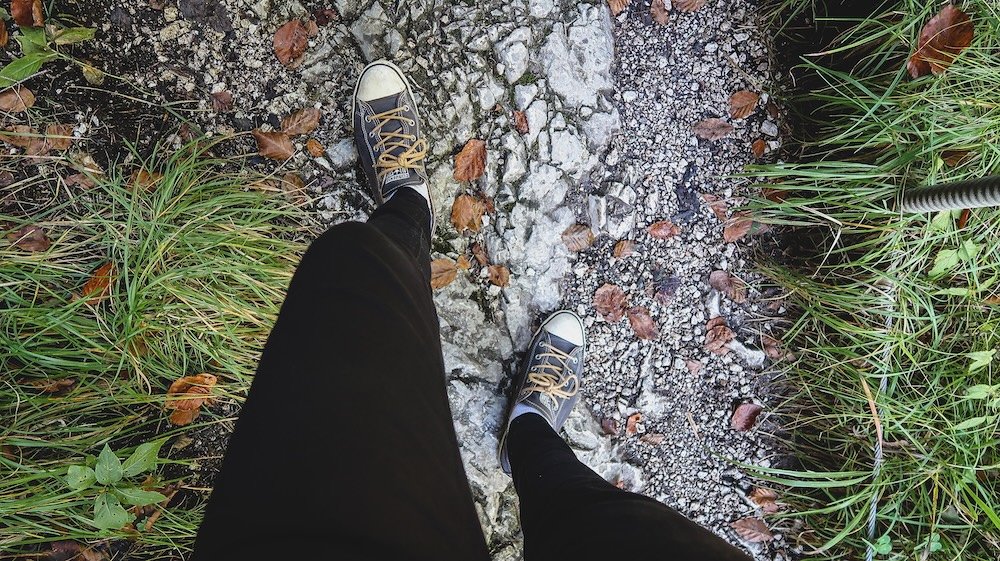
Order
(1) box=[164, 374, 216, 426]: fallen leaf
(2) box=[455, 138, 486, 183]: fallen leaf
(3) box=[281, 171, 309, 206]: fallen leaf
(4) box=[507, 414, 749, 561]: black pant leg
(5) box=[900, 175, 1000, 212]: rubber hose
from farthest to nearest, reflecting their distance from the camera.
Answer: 1. (2) box=[455, 138, 486, 183]: fallen leaf
2. (3) box=[281, 171, 309, 206]: fallen leaf
3. (1) box=[164, 374, 216, 426]: fallen leaf
4. (5) box=[900, 175, 1000, 212]: rubber hose
5. (4) box=[507, 414, 749, 561]: black pant leg

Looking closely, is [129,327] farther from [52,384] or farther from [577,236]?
[577,236]

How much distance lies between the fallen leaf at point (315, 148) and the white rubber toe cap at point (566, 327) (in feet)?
3.58

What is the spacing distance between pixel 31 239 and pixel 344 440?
148 centimetres

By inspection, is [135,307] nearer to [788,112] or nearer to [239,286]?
[239,286]

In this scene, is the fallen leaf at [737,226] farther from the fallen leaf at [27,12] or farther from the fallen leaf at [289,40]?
the fallen leaf at [27,12]

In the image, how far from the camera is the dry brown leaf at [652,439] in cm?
199

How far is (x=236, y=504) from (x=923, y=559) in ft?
7.03

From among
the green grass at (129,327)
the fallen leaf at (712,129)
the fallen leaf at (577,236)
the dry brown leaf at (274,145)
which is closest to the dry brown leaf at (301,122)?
the dry brown leaf at (274,145)

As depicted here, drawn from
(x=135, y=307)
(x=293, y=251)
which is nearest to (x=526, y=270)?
(x=293, y=251)

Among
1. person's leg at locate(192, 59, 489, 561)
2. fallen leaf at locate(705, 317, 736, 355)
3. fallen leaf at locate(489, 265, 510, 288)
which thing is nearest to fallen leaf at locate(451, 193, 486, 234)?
fallen leaf at locate(489, 265, 510, 288)

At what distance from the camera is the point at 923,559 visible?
1.71 m

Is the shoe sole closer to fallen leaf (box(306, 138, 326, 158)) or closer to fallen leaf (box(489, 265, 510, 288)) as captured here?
fallen leaf (box(306, 138, 326, 158))

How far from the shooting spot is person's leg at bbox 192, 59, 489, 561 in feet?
2.78

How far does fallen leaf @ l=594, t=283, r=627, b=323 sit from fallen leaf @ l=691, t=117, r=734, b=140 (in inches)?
27.9
